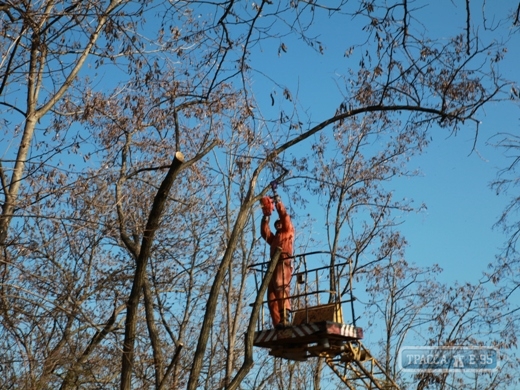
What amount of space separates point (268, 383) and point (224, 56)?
18.0 metres

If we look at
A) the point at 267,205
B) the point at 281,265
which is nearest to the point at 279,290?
the point at 281,265

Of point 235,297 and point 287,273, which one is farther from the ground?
point 235,297

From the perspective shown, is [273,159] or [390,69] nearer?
[390,69]

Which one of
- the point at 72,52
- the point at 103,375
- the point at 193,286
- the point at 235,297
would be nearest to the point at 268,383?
the point at 235,297

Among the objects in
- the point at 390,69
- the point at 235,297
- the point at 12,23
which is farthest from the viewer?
the point at 235,297

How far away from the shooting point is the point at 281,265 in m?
13.3

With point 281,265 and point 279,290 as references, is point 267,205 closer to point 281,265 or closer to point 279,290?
point 281,265

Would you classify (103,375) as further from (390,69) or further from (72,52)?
(390,69)

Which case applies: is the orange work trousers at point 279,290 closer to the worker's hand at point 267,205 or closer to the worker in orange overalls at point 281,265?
the worker in orange overalls at point 281,265

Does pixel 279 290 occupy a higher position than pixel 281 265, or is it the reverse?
pixel 281 265

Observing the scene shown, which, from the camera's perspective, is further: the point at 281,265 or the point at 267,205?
the point at 281,265

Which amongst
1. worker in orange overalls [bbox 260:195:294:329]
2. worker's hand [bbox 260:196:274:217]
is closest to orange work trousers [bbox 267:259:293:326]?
worker in orange overalls [bbox 260:195:294:329]

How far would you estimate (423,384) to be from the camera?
24.6 metres

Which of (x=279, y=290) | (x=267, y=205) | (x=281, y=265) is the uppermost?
(x=267, y=205)
